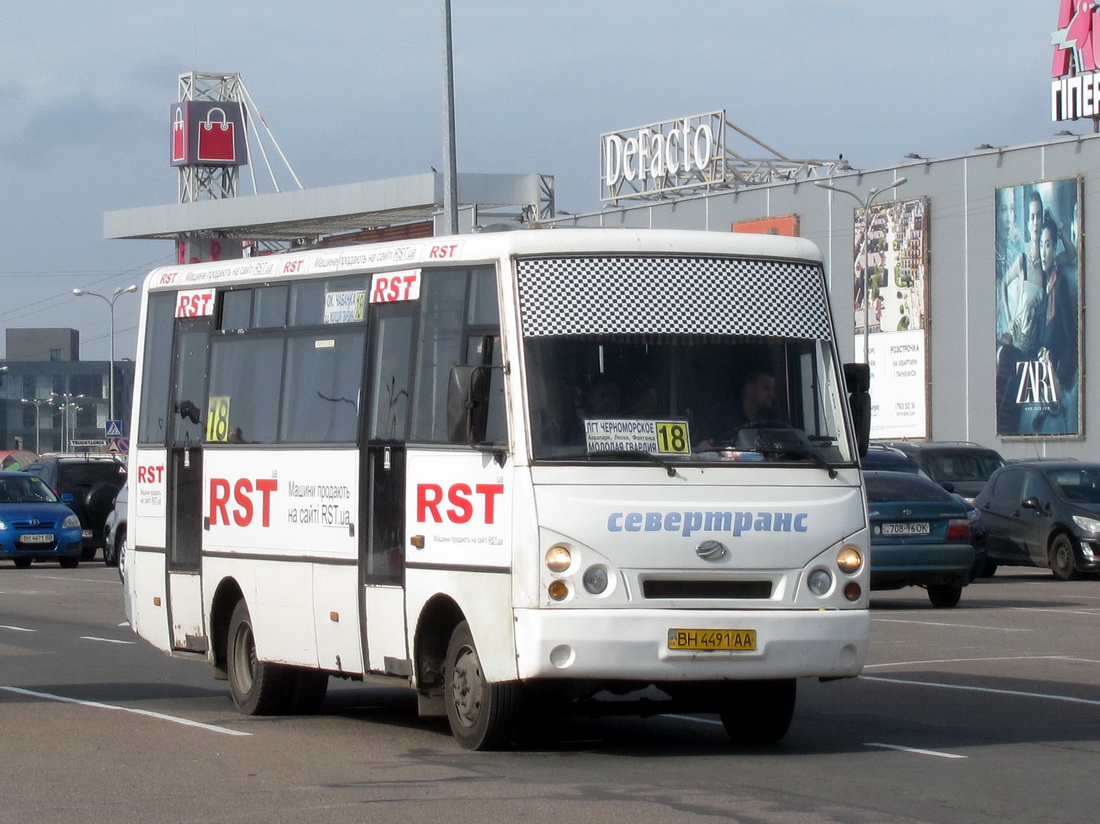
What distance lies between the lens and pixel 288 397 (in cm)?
1259

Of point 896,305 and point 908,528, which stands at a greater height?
point 896,305

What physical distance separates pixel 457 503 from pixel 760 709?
2089 millimetres

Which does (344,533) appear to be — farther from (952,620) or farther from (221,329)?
(952,620)

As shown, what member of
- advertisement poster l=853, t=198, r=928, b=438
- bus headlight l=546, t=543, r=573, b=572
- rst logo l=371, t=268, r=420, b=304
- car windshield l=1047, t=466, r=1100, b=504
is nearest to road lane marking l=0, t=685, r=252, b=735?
rst logo l=371, t=268, r=420, b=304

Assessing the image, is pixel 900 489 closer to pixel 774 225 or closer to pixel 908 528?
pixel 908 528

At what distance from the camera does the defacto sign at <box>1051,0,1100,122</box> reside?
5844 centimetres

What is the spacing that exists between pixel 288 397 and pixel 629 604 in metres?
3.44

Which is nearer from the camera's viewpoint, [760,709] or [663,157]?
[760,709]

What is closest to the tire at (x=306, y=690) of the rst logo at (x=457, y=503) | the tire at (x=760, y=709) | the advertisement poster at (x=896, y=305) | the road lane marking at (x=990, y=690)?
the rst logo at (x=457, y=503)

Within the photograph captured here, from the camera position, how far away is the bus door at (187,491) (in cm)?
1347

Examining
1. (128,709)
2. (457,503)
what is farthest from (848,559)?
(128,709)

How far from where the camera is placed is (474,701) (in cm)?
1062

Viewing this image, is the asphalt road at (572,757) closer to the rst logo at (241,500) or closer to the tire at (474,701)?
the tire at (474,701)

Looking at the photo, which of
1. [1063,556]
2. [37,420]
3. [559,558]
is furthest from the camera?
[37,420]
